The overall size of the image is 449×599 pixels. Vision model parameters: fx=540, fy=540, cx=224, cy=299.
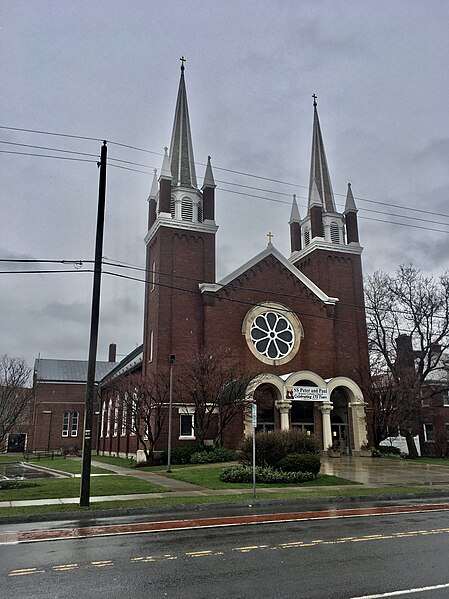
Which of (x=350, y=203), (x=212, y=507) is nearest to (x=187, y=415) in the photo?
(x=212, y=507)

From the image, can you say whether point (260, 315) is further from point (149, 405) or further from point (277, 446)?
point (277, 446)

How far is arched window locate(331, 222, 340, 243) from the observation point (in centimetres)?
4503

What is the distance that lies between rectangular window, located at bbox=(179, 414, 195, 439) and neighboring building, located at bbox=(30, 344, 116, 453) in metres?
28.2

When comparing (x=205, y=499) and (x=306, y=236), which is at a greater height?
(x=306, y=236)

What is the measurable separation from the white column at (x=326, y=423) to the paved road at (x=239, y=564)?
25.7 meters

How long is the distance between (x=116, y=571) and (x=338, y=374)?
33.9 meters

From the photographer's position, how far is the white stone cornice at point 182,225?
38.3m

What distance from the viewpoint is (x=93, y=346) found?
50.7 ft

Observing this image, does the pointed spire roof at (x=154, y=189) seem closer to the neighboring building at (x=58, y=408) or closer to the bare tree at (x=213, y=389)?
the bare tree at (x=213, y=389)

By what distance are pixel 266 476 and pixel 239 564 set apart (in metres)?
12.6

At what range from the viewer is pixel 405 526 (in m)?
11.2

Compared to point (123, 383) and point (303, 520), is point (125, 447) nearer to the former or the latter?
point (123, 383)

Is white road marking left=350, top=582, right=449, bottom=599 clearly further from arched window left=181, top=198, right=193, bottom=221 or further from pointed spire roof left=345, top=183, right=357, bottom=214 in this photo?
pointed spire roof left=345, top=183, right=357, bottom=214

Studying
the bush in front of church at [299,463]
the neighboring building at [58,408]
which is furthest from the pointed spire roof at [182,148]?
the neighboring building at [58,408]
